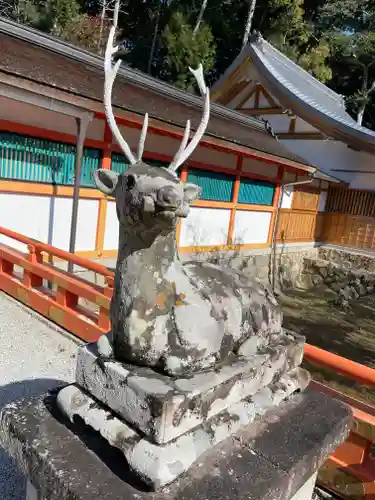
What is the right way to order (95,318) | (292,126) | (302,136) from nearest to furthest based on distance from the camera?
(95,318), (302,136), (292,126)

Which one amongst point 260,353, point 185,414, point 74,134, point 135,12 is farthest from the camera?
point 135,12

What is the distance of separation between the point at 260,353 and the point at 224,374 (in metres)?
0.27

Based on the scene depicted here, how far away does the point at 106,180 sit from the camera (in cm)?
138

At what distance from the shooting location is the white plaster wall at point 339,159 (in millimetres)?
12456

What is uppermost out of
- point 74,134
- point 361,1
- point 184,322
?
point 361,1

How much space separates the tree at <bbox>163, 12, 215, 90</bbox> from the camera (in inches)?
659

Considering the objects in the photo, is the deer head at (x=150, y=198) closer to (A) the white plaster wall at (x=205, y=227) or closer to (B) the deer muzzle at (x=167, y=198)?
(B) the deer muzzle at (x=167, y=198)

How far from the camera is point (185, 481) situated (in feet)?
4.23

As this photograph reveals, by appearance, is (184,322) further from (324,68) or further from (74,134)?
(324,68)

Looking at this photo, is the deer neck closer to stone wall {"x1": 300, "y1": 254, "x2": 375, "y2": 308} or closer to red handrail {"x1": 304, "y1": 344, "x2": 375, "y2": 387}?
red handrail {"x1": 304, "y1": 344, "x2": 375, "y2": 387}

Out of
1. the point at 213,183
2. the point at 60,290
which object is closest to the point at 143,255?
the point at 60,290

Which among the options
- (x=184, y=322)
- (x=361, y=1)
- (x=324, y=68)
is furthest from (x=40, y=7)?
(x=361, y=1)

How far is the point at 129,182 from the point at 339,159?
13235 mm

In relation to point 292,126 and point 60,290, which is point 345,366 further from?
point 292,126
